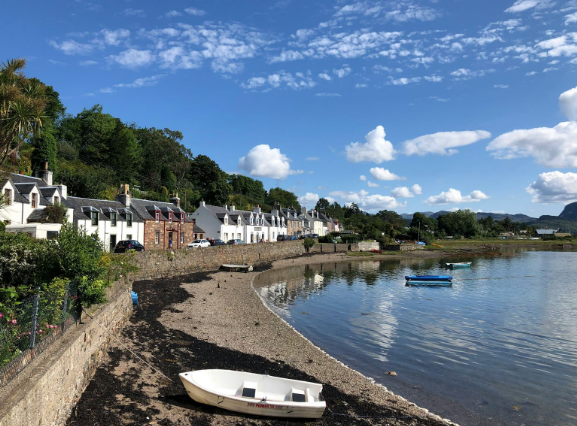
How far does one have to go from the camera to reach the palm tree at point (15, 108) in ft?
51.7

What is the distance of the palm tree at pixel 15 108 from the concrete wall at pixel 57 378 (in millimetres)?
8703

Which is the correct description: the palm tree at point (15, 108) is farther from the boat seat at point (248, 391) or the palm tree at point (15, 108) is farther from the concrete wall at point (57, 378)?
the boat seat at point (248, 391)

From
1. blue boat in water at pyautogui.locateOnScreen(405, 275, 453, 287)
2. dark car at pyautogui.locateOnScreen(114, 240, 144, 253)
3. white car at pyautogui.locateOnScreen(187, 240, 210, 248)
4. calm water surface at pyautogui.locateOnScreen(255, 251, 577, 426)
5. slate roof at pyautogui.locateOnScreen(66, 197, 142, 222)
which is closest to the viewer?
calm water surface at pyautogui.locateOnScreen(255, 251, 577, 426)

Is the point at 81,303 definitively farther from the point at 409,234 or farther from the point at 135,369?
the point at 409,234

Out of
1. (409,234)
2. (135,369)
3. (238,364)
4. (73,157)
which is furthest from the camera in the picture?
(409,234)

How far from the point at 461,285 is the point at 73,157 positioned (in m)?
65.4

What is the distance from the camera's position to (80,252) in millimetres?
13789

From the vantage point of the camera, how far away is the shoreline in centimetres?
1104

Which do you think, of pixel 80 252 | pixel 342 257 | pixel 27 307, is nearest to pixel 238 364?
pixel 80 252

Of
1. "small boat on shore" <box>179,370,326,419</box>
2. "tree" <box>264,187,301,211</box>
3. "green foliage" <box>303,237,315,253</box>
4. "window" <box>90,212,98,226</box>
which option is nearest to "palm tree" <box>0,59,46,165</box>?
"small boat on shore" <box>179,370,326,419</box>

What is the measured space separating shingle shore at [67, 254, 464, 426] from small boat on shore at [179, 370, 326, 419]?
1.08ft

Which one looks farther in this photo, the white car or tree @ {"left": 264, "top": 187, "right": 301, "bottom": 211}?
tree @ {"left": 264, "top": 187, "right": 301, "bottom": 211}

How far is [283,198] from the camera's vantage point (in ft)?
482

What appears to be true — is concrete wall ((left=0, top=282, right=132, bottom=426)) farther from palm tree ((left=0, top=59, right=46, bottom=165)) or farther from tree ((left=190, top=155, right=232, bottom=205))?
tree ((left=190, top=155, right=232, bottom=205))
